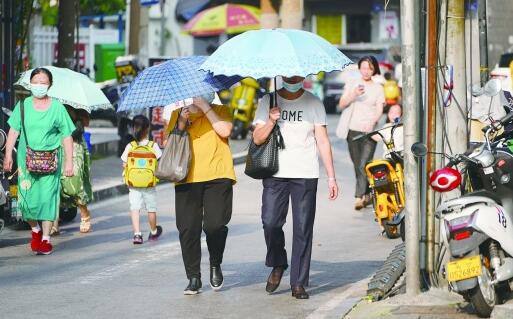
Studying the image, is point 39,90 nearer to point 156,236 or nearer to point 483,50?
point 156,236

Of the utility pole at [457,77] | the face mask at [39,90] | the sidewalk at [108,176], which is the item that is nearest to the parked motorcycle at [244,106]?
the sidewalk at [108,176]

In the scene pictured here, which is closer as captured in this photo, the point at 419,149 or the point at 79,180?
the point at 419,149

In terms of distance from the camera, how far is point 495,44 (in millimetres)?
32031

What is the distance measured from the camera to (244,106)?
97.3ft

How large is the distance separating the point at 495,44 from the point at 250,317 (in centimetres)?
2339

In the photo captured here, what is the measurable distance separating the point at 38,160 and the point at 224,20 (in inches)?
1803

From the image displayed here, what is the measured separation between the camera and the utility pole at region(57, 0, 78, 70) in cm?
2261

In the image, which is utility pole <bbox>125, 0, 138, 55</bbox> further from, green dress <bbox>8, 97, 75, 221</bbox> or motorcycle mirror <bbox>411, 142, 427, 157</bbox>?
motorcycle mirror <bbox>411, 142, 427, 157</bbox>

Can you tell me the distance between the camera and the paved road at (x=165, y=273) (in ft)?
32.8

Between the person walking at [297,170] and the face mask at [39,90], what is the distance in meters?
3.27

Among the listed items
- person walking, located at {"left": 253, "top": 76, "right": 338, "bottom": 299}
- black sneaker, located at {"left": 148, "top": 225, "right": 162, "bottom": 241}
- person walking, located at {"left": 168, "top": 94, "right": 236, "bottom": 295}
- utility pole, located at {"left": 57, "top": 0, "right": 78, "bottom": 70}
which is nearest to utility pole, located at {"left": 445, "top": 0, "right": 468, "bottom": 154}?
person walking, located at {"left": 253, "top": 76, "right": 338, "bottom": 299}

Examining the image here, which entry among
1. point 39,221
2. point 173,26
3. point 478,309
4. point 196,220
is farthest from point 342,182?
point 173,26

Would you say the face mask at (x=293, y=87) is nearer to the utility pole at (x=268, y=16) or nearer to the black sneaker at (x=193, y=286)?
the black sneaker at (x=193, y=286)

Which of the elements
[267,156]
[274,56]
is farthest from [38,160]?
[274,56]
